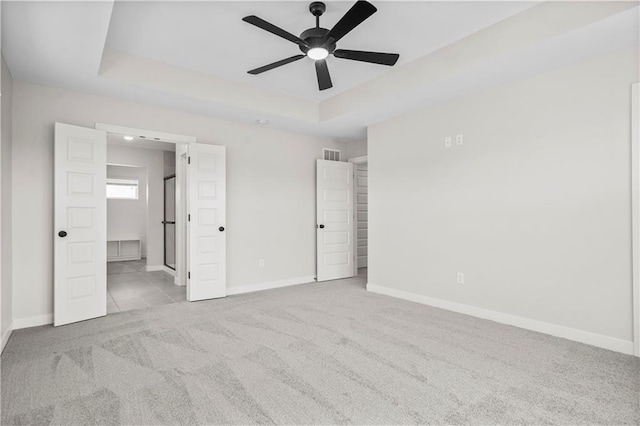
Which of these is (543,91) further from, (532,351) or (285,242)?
(285,242)

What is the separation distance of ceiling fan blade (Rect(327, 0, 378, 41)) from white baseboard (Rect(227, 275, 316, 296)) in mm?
3621

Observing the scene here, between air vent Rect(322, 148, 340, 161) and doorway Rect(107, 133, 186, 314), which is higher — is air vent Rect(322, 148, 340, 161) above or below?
above

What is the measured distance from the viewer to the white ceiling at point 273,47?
2.52m

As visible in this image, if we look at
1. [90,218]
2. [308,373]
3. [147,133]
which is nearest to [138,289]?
[90,218]

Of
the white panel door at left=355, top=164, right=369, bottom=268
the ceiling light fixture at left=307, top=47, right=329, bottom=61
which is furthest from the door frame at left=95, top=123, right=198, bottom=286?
the white panel door at left=355, top=164, right=369, bottom=268

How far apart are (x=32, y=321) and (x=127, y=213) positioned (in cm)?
539

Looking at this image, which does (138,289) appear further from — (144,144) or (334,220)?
(334,220)

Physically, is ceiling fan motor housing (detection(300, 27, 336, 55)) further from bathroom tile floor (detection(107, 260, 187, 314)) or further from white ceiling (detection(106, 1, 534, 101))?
bathroom tile floor (detection(107, 260, 187, 314))

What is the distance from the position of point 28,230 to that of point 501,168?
4.97m

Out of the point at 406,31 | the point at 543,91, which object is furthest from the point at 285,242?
the point at 543,91

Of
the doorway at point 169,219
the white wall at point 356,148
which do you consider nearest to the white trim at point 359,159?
the white wall at point 356,148

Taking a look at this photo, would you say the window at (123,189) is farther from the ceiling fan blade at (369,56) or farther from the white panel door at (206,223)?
the ceiling fan blade at (369,56)

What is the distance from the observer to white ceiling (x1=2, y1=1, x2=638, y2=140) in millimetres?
2516

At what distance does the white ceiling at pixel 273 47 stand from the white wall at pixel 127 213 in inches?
198
